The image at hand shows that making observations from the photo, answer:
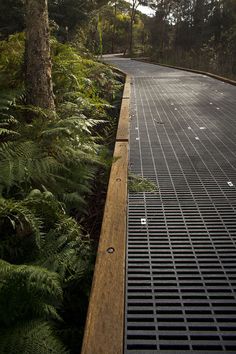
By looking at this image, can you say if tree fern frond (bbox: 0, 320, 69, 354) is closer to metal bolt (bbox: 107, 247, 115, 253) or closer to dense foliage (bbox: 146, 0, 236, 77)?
metal bolt (bbox: 107, 247, 115, 253)

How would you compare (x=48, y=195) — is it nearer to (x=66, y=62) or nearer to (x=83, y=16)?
(x=66, y=62)

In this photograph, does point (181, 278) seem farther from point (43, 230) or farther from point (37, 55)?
point (37, 55)

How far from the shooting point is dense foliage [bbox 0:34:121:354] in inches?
80.9

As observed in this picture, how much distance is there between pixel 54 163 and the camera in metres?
3.26

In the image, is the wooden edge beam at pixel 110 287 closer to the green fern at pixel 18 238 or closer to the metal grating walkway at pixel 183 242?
the metal grating walkway at pixel 183 242

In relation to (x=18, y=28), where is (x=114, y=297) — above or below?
below

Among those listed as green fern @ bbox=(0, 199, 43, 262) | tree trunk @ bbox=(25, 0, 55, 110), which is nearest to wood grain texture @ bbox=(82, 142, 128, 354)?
green fern @ bbox=(0, 199, 43, 262)

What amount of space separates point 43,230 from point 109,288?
3.21 feet

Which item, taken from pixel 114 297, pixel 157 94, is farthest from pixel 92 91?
pixel 114 297

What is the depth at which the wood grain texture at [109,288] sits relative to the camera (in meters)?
1.80

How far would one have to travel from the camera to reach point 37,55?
4.50 meters

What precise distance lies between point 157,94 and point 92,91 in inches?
88.7

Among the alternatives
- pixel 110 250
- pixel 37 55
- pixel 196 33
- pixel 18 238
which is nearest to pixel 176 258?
pixel 110 250

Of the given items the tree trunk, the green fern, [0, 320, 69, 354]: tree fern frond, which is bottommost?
[0, 320, 69, 354]: tree fern frond
